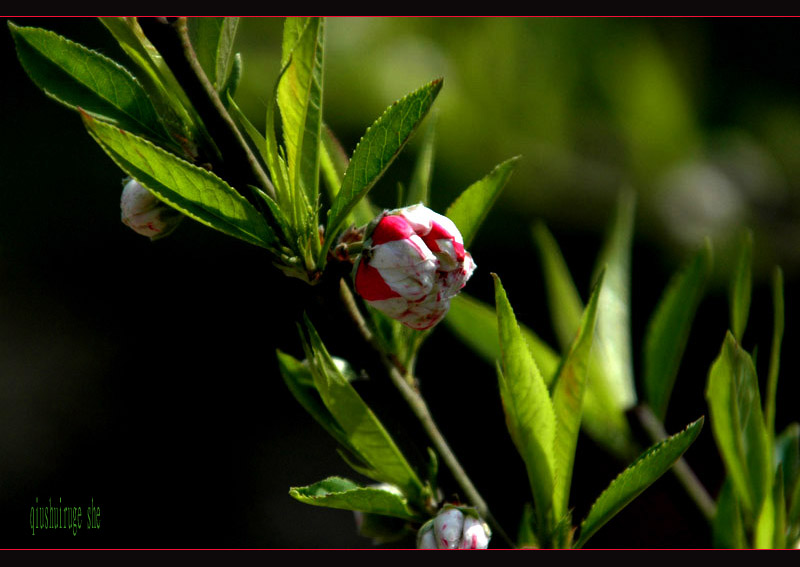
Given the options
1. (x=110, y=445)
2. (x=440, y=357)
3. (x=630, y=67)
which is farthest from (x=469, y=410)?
(x=110, y=445)

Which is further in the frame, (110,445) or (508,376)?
(110,445)

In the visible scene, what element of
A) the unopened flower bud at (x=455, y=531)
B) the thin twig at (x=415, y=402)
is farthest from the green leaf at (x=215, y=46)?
the unopened flower bud at (x=455, y=531)

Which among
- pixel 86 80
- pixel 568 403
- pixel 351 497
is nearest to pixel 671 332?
pixel 568 403

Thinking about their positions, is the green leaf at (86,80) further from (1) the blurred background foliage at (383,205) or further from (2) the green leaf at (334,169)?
(1) the blurred background foliage at (383,205)

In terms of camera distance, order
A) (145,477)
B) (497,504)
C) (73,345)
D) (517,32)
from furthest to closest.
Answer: (73,345), (145,477), (517,32), (497,504)

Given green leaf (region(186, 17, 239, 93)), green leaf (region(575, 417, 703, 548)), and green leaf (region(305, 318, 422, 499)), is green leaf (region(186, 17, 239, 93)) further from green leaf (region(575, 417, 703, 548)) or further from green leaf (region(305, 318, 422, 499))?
green leaf (region(575, 417, 703, 548))

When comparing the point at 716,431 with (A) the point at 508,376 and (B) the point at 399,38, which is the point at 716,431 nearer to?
(A) the point at 508,376
